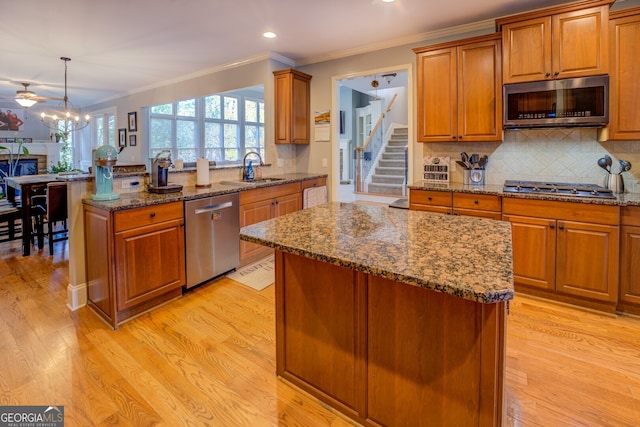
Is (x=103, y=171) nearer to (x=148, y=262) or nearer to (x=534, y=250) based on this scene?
(x=148, y=262)

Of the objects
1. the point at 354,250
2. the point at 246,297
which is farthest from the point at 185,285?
the point at 354,250

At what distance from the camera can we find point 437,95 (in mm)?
3477

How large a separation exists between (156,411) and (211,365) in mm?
409

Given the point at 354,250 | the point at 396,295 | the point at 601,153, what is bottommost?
the point at 396,295

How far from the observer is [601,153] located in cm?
301

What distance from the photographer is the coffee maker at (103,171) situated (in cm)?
261

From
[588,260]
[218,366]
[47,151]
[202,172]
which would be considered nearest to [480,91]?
[588,260]

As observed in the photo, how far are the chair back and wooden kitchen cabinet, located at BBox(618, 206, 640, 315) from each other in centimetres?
536

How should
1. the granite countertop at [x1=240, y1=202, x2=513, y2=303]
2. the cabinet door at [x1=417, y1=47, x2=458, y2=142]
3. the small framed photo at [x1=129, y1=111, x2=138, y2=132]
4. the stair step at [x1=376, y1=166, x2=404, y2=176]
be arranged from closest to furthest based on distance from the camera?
the granite countertop at [x1=240, y1=202, x2=513, y2=303] < the cabinet door at [x1=417, y1=47, x2=458, y2=142] < the small framed photo at [x1=129, y1=111, x2=138, y2=132] < the stair step at [x1=376, y1=166, x2=404, y2=176]

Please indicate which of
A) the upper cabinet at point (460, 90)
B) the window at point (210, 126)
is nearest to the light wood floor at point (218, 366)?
the upper cabinet at point (460, 90)

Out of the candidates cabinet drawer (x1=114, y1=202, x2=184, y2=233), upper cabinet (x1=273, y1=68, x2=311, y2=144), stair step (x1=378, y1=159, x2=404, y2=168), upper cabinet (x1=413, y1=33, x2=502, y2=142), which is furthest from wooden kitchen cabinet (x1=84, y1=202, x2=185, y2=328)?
stair step (x1=378, y1=159, x2=404, y2=168)

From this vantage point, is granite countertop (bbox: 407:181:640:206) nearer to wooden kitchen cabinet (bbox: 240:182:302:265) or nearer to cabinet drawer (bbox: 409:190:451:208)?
cabinet drawer (bbox: 409:190:451:208)

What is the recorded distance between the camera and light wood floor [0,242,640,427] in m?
1.68

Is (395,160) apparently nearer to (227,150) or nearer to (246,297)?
(227,150)
